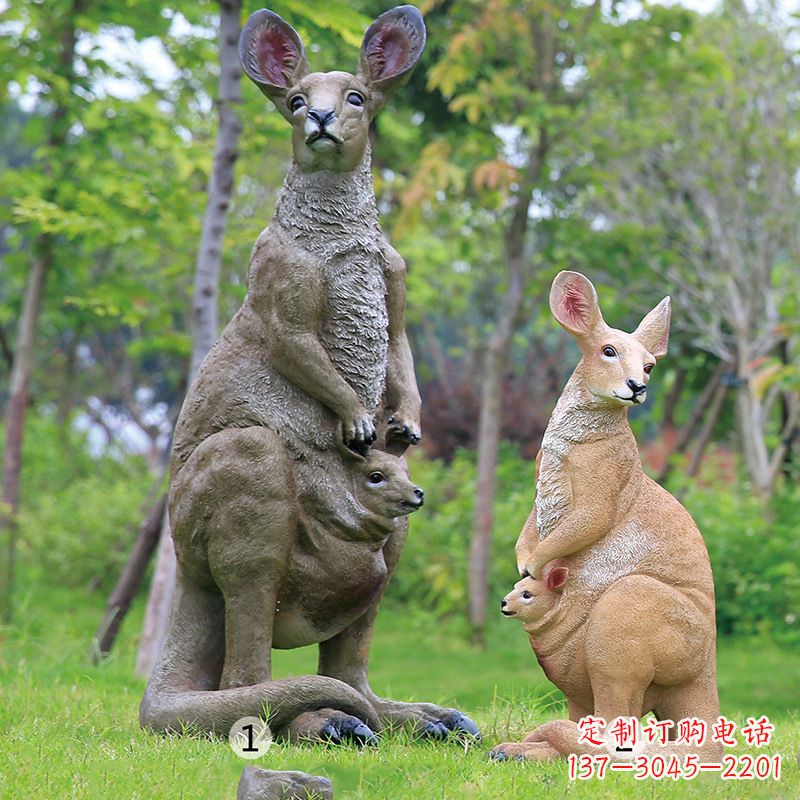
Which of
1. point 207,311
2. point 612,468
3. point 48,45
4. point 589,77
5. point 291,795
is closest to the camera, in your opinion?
point 291,795

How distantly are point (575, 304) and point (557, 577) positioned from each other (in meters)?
0.90

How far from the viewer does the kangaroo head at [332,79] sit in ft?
14.5

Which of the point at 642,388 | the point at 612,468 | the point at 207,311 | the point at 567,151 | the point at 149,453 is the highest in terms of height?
the point at 567,151

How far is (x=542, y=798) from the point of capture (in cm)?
338

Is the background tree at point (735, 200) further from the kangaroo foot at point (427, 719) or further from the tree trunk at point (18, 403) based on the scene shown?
the kangaroo foot at point (427, 719)

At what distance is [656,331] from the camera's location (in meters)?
4.23

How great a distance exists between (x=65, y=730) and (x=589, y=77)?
265 inches

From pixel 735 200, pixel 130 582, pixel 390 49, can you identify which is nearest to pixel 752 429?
pixel 735 200

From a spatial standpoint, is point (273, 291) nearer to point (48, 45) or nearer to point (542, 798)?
point (542, 798)

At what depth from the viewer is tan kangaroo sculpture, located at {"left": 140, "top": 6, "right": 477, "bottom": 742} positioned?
422cm

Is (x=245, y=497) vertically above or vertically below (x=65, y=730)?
above

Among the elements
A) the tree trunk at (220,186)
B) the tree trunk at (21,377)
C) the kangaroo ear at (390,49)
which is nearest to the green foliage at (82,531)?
the tree trunk at (21,377)

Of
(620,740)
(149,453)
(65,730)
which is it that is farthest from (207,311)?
(149,453)

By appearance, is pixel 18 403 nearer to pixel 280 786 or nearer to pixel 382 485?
pixel 382 485
